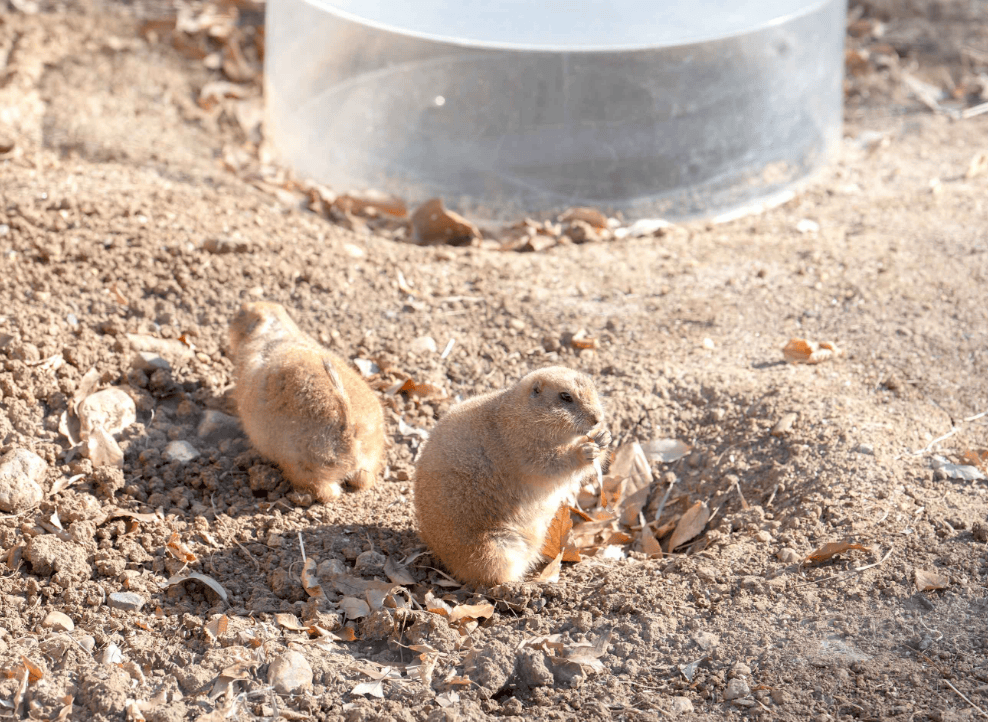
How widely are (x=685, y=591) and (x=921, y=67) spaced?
7.43 meters

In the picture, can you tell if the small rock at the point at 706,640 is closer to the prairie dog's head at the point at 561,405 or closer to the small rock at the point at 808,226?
the prairie dog's head at the point at 561,405

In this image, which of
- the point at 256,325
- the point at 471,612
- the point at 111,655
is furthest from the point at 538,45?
the point at 111,655

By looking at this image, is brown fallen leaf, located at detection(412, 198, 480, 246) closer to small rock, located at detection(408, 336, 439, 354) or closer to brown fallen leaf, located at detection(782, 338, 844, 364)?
small rock, located at detection(408, 336, 439, 354)

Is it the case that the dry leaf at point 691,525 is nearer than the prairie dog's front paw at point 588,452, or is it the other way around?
the prairie dog's front paw at point 588,452

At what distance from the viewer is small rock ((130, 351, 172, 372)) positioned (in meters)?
4.69

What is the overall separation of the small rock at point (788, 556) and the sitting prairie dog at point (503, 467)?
809mm

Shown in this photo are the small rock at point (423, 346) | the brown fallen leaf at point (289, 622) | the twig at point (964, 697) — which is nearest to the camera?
the twig at point (964, 697)

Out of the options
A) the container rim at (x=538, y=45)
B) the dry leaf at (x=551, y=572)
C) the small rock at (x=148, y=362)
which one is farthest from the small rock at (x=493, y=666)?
the container rim at (x=538, y=45)

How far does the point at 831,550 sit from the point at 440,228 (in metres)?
3.53

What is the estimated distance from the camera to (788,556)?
12.4 feet

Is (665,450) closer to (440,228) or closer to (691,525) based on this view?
(691,525)

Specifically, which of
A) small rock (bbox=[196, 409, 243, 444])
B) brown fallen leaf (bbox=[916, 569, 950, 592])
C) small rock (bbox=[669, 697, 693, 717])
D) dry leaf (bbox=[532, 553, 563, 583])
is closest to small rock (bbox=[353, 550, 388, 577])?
dry leaf (bbox=[532, 553, 563, 583])

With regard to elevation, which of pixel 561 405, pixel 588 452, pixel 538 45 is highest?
pixel 538 45

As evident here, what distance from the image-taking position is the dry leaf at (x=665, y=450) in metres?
4.56
